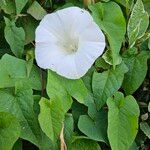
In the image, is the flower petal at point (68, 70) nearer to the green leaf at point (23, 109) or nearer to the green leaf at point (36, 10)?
the green leaf at point (23, 109)

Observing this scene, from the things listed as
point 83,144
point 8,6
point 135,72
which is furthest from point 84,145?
point 8,6

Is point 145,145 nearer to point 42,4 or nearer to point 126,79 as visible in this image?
point 126,79

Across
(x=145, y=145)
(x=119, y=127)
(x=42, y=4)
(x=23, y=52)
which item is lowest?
(x=145, y=145)

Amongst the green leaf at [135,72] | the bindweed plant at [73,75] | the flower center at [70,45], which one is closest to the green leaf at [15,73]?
the bindweed plant at [73,75]

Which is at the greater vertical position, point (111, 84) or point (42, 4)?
point (42, 4)

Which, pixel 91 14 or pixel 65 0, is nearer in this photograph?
pixel 91 14

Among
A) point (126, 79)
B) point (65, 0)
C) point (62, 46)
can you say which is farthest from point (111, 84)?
point (65, 0)
